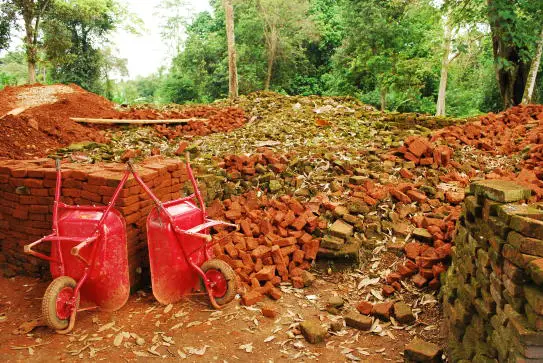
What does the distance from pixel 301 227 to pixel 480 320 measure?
2.01 m

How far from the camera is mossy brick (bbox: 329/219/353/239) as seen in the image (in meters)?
3.85

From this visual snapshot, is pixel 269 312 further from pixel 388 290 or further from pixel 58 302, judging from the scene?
pixel 58 302

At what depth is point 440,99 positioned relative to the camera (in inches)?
610

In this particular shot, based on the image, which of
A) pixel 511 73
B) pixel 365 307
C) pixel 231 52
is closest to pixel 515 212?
pixel 365 307

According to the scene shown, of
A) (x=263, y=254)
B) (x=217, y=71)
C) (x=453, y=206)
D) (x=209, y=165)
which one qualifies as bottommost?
(x=263, y=254)

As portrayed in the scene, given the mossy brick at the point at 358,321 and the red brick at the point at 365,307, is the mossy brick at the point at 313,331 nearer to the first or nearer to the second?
the mossy brick at the point at 358,321

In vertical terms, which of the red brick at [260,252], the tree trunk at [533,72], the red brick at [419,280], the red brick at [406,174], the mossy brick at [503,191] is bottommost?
the red brick at [419,280]

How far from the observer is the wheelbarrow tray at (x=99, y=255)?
2947 millimetres

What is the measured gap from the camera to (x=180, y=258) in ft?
10.3

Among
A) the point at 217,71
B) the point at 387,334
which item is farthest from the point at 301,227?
the point at 217,71

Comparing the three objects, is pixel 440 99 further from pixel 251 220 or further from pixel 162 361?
pixel 162 361

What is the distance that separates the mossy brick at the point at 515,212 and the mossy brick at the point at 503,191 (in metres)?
0.10

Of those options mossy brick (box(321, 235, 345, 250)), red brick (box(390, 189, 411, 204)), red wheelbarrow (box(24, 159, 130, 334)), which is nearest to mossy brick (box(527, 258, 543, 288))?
mossy brick (box(321, 235, 345, 250))

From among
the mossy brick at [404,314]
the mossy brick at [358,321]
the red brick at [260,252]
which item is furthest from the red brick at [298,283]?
the mossy brick at [404,314]
